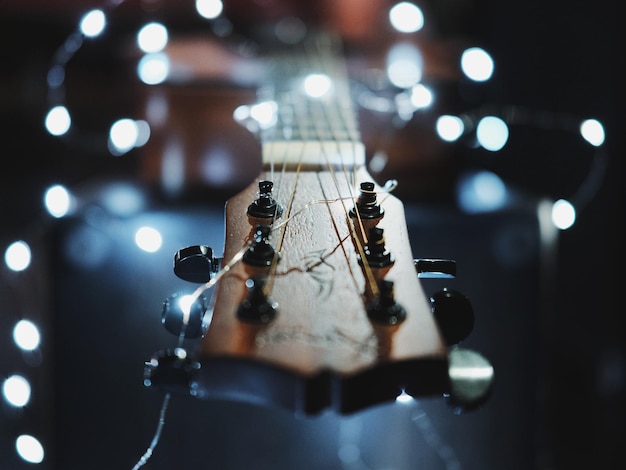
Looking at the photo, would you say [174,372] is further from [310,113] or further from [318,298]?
[310,113]

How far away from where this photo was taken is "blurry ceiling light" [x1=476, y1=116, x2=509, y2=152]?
1.46 meters

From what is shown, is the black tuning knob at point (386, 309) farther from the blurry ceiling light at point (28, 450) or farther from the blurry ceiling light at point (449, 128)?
the blurry ceiling light at point (449, 128)

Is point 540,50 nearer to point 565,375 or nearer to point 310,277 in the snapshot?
point 565,375

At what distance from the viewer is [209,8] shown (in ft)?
5.91

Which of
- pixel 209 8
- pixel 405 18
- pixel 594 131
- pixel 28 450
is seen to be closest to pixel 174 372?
pixel 28 450

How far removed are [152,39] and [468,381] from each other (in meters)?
1.32

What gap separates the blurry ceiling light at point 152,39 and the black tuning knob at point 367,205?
0.99m

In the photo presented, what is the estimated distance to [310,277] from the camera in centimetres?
61

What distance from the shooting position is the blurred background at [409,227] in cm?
124

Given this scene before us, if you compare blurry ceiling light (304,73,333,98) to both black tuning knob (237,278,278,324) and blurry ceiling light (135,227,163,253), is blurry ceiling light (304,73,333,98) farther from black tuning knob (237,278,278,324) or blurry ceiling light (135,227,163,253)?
black tuning knob (237,278,278,324)

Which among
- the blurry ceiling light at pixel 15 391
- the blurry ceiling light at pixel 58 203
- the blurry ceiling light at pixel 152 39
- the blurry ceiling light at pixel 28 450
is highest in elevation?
the blurry ceiling light at pixel 152 39

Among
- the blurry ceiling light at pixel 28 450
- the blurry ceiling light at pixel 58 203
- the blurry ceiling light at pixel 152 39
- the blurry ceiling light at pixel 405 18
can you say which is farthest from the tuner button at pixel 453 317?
the blurry ceiling light at pixel 405 18

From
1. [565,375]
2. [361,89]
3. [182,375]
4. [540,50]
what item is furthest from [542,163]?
[182,375]

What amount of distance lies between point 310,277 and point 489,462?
870mm
